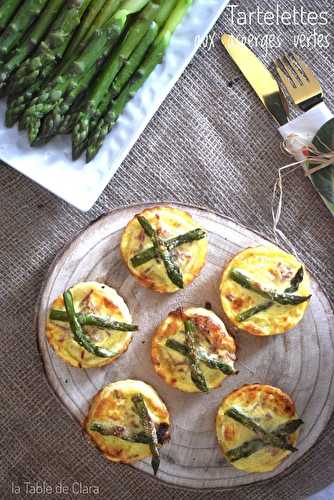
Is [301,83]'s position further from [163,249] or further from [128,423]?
[128,423]

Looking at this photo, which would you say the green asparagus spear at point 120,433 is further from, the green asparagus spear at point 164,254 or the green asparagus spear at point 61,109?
the green asparagus spear at point 61,109

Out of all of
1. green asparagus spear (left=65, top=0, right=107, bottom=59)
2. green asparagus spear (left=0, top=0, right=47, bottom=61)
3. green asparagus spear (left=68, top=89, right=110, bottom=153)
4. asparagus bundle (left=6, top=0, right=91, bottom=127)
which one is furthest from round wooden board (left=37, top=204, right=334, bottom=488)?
green asparagus spear (left=0, top=0, right=47, bottom=61)

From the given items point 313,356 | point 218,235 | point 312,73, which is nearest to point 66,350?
point 218,235

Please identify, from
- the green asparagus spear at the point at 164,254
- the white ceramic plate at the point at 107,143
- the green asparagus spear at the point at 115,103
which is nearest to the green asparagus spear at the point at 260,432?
the green asparagus spear at the point at 164,254

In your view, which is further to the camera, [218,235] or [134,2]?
[218,235]

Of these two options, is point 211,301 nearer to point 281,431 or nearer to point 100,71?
point 281,431
